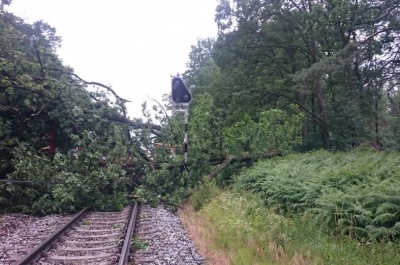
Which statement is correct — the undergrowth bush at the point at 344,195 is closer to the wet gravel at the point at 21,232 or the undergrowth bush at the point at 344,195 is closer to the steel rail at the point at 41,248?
the steel rail at the point at 41,248

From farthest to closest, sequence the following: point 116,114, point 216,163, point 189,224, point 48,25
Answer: point 48,25 < point 216,163 < point 116,114 < point 189,224

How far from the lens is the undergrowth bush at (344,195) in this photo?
639cm

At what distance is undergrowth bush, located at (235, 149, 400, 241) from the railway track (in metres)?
3.69

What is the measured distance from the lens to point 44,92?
12.5 meters

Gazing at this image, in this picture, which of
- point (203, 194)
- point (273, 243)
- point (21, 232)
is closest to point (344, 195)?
point (273, 243)

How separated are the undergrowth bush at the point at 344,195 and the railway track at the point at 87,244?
3.69 m

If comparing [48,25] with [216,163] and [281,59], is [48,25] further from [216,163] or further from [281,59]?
[216,163]

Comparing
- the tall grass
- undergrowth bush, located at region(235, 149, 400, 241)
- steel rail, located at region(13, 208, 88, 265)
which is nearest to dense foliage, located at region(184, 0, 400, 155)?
undergrowth bush, located at region(235, 149, 400, 241)

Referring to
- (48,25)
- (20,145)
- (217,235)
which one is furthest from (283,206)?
(48,25)

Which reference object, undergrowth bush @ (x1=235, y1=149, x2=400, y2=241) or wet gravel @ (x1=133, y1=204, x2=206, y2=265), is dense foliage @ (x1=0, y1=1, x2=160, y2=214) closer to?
wet gravel @ (x1=133, y1=204, x2=206, y2=265)

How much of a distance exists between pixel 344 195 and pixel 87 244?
490 cm

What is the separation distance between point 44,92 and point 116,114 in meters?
2.71

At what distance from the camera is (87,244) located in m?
7.06

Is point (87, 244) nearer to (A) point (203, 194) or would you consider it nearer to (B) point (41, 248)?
(B) point (41, 248)
